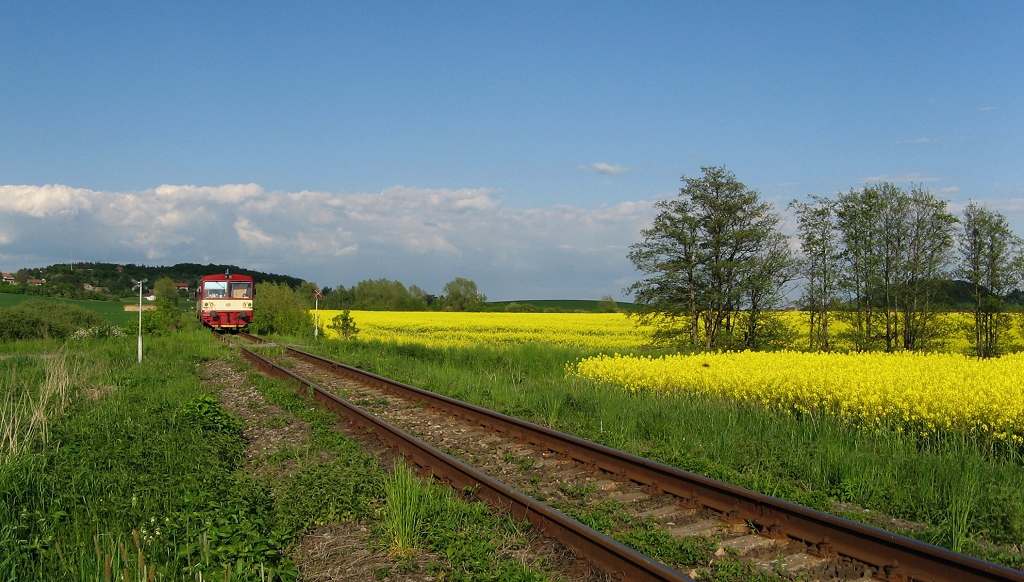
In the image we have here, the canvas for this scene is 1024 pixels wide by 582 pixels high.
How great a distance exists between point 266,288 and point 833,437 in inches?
1414

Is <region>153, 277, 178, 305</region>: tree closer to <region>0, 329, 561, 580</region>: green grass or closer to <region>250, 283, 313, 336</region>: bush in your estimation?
<region>250, 283, 313, 336</region>: bush

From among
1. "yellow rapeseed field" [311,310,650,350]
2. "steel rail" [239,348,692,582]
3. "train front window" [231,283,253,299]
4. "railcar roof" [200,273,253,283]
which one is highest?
"railcar roof" [200,273,253,283]

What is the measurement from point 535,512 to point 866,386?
22.6 feet

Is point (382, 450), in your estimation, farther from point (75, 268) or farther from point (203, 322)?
point (75, 268)

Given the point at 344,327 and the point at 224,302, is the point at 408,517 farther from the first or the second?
the point at 224,302

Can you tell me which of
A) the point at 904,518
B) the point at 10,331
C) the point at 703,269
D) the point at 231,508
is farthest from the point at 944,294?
the point at 10,331

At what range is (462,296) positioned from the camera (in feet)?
294

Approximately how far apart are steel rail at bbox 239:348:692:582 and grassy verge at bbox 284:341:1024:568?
7.89ft

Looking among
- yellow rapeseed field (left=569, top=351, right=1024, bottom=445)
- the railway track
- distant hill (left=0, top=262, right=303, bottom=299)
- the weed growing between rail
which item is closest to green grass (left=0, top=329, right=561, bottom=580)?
the weed growing between rail

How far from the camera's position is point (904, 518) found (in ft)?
20.5

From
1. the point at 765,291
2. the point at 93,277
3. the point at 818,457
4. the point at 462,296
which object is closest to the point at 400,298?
the point at 462,296

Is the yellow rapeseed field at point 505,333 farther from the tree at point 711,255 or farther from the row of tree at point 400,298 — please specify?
the row of tree at point 400,298

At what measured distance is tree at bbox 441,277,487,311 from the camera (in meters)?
87.9

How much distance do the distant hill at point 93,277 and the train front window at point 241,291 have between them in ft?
119
